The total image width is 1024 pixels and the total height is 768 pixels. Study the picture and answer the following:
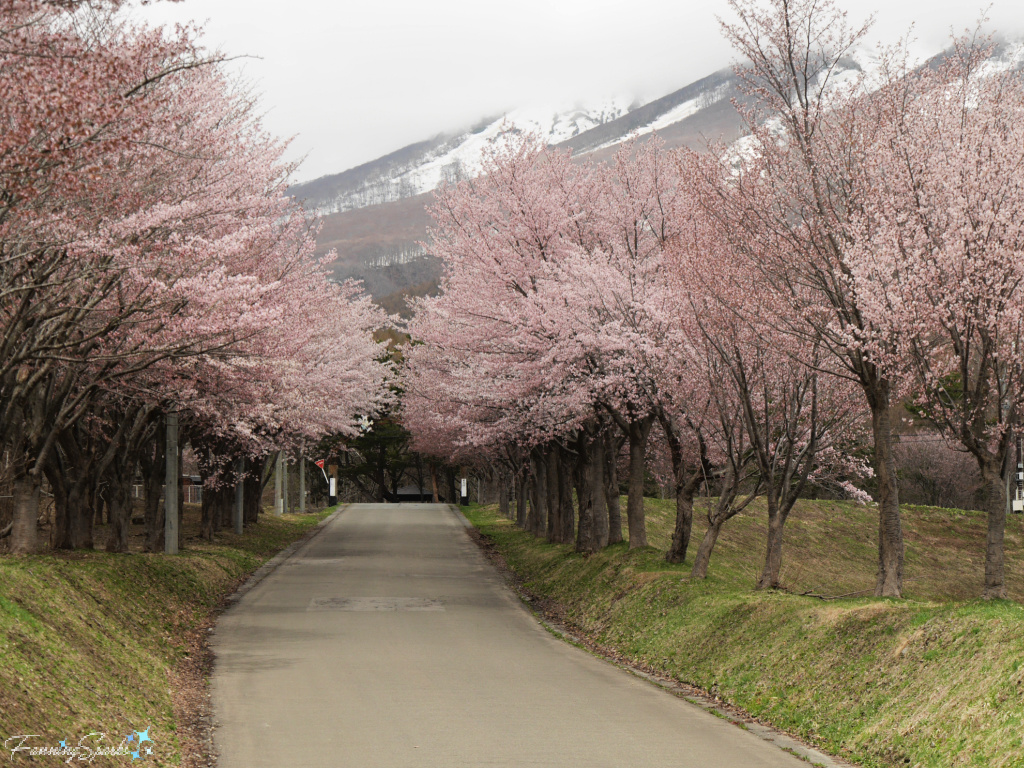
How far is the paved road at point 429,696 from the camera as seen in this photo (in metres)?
8.73

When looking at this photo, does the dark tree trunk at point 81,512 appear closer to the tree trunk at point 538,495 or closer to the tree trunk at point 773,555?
the tree trunk at point 773,555

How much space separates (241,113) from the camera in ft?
56.6

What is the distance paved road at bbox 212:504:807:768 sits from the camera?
8.73 metres

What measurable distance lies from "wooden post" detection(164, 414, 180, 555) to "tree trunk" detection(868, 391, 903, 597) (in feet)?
45.3

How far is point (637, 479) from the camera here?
21.1 metres

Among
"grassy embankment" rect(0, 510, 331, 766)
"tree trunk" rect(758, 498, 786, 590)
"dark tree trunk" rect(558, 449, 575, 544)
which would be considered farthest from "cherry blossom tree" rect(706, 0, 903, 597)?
"dark tree trunk" rect(558, 449, 575, 544)

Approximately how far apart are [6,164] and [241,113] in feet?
33.1

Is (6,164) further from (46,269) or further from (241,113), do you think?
(241,113)

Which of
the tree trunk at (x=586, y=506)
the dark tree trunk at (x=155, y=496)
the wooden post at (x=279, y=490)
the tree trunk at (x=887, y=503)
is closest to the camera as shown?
the tree trunk at (x=887, y=503)

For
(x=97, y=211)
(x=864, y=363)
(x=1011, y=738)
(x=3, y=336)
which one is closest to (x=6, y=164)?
(x=97, y=211)

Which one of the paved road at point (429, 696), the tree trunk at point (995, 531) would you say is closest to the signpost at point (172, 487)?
the paved road at point (429, 696)

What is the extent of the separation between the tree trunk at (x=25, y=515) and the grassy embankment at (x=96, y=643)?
100 centimetres

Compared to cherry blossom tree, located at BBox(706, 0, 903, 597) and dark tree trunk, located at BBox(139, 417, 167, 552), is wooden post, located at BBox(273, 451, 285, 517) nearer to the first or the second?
dark tree trunk, located at BBox(139, 417, 167, 552)

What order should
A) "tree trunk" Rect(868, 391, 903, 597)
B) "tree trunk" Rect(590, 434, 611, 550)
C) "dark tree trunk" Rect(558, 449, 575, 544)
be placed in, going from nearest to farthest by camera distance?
"tree trunk" Rect(868, 391, 903, 597), "tree trunk" Rect(590, 434, 611, 550), "dark tree trunk" Rect(558, 449, 575, 544)
